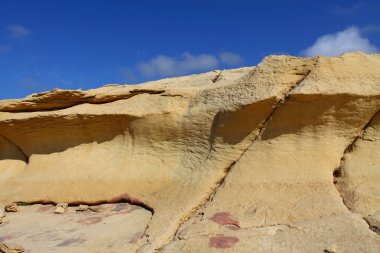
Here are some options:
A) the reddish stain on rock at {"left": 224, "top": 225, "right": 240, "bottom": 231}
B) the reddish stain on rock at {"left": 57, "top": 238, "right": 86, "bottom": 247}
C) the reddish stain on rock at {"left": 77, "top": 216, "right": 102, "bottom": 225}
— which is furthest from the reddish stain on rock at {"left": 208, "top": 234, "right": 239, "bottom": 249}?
the reddish stain on rock at {"left": 77, "top": 216, "right": 102, "bottom": 225}

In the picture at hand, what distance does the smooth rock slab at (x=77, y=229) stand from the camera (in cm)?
473

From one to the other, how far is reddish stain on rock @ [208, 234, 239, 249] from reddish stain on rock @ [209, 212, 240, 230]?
0.27 metres

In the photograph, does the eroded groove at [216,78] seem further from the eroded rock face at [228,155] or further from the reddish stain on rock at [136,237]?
the reddish stain on rock at [136,237]

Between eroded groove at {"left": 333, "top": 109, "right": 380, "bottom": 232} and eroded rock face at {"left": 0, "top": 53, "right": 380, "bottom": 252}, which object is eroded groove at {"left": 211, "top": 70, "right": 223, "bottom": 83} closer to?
eroded rock face at {"left": 0, "top": 53, "right": 380, "bottom": 252}

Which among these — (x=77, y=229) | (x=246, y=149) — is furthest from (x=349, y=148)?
(x=77, y=229)

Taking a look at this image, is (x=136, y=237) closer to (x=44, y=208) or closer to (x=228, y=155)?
(x=228, y=155)

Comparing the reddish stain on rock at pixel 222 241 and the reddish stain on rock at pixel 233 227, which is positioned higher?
the reddish stain on rock at pixel 233 227

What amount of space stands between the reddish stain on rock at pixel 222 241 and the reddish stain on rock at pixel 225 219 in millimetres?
273

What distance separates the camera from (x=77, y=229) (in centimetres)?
538

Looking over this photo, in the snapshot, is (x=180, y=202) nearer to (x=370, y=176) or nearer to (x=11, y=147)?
(x=370, y=176)

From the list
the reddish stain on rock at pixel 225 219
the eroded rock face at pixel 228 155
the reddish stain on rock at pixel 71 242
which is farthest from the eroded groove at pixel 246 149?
the reddish stain on rock at pixel 71 242

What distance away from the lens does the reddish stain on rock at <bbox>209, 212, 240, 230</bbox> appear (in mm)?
4516

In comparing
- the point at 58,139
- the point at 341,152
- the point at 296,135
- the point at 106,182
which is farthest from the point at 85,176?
the point at 341,152

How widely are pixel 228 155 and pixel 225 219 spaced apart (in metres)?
1.13
